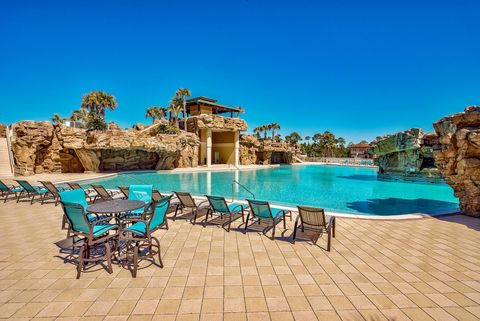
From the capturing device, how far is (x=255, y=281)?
3.35m

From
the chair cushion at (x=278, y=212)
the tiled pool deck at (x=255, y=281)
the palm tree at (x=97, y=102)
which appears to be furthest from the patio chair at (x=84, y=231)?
the palm tree at (x=97, y=102)

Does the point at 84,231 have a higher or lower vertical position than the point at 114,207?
lower

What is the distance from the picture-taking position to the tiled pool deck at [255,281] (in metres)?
2.70

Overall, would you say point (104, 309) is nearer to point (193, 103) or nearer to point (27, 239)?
point (27, 239)

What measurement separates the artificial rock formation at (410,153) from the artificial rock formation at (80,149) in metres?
22.6

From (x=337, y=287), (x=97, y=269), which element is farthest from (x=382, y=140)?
(x=97, y=269)

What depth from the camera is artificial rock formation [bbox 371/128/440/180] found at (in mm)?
20641

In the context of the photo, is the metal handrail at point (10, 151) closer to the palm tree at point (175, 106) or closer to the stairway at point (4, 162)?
the stairway at point (4, 162)

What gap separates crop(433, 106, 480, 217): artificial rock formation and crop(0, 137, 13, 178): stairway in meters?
26.0

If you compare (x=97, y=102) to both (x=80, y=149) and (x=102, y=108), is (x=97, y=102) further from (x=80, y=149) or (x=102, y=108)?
(x=80, y=149)

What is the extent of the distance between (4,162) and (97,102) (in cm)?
1647

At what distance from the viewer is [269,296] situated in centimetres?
300

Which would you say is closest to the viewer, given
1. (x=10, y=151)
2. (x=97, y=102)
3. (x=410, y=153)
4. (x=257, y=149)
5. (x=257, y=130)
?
(x=10, y=151)

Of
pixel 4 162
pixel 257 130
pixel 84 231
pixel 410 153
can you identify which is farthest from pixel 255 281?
pixel 257 130
